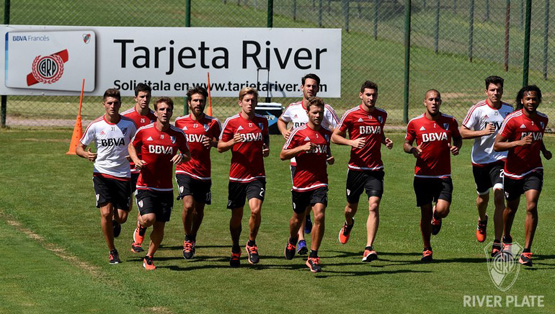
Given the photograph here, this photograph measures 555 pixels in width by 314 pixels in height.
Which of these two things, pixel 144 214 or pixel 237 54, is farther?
pixel 237 54

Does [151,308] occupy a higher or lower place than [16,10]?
lower

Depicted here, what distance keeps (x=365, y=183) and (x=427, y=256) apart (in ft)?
4.05

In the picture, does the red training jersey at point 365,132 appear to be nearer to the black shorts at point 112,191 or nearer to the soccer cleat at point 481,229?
the soccer cleat at point 481,229

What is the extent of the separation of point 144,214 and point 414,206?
6.43 metres

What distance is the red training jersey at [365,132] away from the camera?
521 inches

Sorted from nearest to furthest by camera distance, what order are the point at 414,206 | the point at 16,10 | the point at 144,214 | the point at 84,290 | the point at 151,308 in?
the point at 151,308
the point at 84,290
the point at 144,214
the point at 414,206
the point at 16,10

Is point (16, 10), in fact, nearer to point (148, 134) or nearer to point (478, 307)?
point (148, 134)

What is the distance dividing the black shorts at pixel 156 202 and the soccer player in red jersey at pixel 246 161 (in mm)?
808

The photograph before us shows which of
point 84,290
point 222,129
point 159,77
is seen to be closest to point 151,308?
point 84,290

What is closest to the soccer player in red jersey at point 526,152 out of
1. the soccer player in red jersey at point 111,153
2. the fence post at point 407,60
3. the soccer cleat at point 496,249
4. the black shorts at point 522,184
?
the black shorts at point 522,184

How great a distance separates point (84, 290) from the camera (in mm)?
11258

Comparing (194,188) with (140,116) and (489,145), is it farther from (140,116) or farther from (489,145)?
(489,145)

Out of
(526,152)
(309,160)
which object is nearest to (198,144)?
(309,160)

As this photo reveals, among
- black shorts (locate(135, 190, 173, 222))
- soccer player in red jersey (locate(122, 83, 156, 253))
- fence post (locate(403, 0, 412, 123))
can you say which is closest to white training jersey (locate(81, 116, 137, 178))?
black shorts (locate(135, 190, 173, 222))
